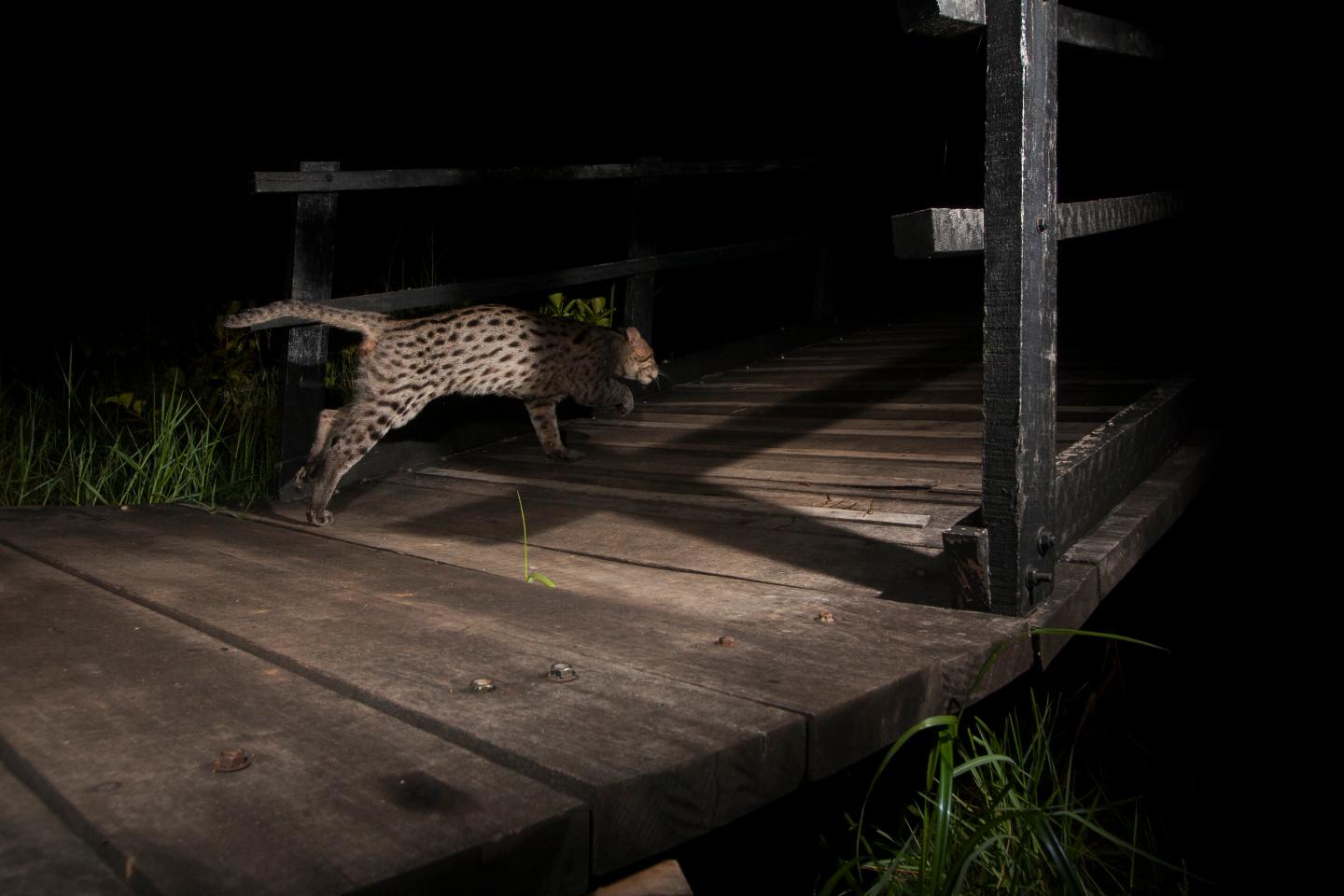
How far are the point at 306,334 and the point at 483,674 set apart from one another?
3075 mm

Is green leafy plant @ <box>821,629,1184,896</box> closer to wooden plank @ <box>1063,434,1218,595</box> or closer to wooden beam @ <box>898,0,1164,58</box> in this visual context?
wooden plank @ <box>1063,434,1218,595</box>

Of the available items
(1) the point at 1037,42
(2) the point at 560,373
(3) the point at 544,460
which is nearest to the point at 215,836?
(1) the point at 1037,42

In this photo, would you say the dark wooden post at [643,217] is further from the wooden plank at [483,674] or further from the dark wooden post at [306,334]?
the wooden plank at [483,674]

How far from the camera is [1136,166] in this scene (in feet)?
20.7

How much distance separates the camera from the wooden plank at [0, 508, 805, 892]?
1571 mm

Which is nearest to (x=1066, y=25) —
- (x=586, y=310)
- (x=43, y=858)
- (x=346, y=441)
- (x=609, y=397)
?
(x=43, y=858)

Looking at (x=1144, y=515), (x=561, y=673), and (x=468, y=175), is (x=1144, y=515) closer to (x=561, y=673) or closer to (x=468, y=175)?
(x=561, y=673)

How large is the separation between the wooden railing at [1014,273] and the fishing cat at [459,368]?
2592 mm

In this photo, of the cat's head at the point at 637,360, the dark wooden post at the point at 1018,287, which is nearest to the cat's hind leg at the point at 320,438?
the cat's head at the point at 637,360

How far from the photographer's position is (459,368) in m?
5.03

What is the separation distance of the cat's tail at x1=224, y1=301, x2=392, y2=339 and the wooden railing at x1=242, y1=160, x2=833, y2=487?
6 centimetres

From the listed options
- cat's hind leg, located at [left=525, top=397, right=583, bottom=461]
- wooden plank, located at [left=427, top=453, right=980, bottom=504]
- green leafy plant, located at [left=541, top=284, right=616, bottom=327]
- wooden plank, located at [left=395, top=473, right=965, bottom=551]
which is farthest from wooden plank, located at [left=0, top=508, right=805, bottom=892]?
green leafy plant, located at [left=541, top=284, right=616, bottom=327]

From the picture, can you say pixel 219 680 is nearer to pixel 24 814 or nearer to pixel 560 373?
pixel 24 814

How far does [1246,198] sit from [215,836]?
13.2 feet
